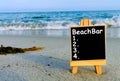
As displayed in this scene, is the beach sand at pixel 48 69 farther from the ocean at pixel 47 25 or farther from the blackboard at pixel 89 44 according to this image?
the ocean at pixel 47 25

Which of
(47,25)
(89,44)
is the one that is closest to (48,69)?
(89,44)

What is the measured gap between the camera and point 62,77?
652cm

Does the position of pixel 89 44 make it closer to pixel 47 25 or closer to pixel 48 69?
pixel 48 69

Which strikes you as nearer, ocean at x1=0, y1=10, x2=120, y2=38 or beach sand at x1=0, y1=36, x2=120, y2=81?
beach sand at x1=0, y1=36, x2=120, y2=81

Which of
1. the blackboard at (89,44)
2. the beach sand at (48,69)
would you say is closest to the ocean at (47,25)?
the beach sand at (48,69)

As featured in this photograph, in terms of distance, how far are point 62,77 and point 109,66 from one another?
1.45 meters

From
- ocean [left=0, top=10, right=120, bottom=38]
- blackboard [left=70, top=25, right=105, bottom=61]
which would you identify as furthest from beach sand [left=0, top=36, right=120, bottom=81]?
ocean [left=0, top=10, right=120, bottom=38]

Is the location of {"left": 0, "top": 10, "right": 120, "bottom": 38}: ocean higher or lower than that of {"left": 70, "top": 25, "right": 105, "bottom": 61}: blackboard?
lower

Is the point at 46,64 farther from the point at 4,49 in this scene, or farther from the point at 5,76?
the point at 4,49

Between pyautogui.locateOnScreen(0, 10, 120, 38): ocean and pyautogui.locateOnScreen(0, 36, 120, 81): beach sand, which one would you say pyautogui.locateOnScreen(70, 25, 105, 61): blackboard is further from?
pyautogui.locateOnScreen(0, 10, 120, 38): ocean

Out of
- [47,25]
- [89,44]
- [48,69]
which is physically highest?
[89,44]

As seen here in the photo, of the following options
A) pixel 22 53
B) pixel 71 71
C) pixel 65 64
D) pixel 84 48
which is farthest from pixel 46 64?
pixel 22 53

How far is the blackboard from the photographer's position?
656 cm

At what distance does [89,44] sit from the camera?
6590 mm
